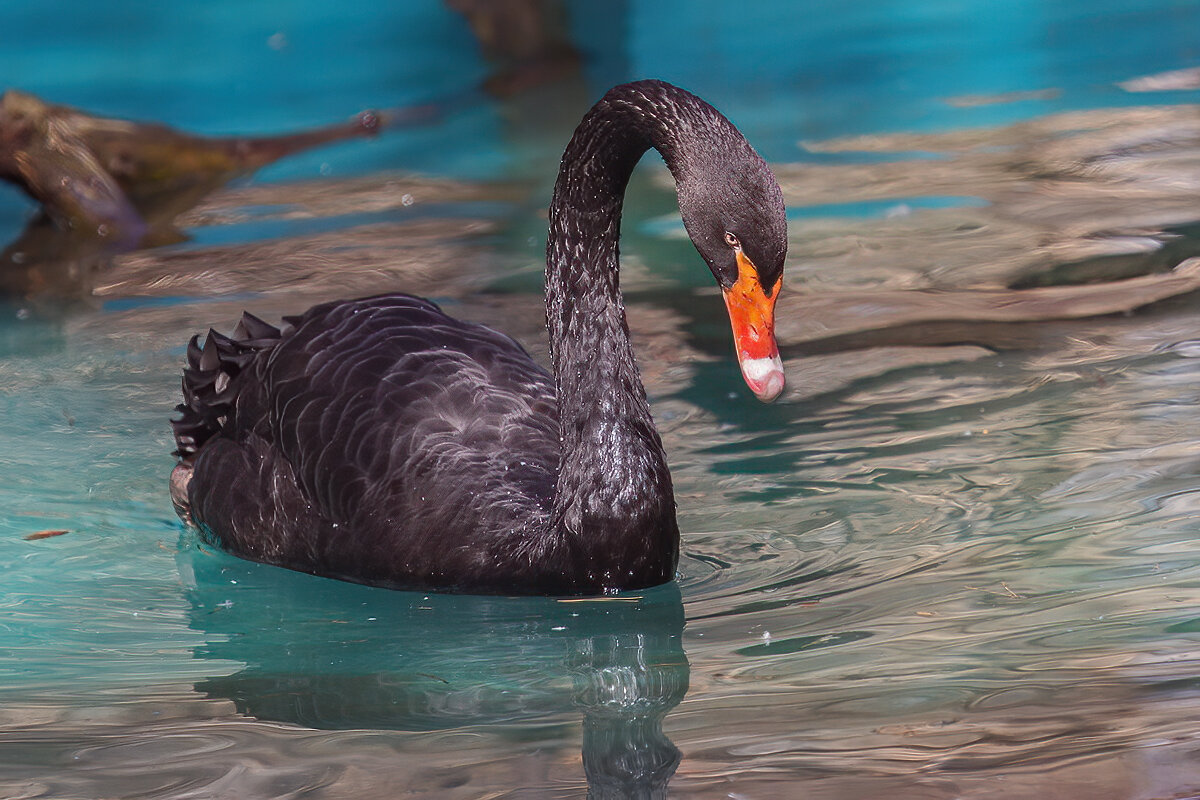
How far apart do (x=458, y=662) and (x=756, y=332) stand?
1.06 meters

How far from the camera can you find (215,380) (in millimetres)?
5379

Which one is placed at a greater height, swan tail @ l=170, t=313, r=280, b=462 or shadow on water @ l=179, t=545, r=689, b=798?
swan tail @ l=170, t=313, r=280, b=462

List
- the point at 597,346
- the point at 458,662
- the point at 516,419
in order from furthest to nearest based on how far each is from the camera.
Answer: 1. the point at 516,419
2. the point at 597,346
3. the point at 458,662

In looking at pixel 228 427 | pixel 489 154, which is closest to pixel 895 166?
pixel 489 154

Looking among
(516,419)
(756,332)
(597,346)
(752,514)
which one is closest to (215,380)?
(516,419)

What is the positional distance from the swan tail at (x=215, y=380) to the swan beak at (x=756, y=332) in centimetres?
191

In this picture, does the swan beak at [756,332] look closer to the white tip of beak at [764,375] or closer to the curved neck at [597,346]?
the white tip of beak at [764,375]

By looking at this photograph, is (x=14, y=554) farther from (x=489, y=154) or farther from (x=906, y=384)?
(x=489, y=154)

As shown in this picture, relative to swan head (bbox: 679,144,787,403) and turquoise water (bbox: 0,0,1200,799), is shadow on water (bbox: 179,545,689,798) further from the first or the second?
swan head (bbox: 679,144,787,403)

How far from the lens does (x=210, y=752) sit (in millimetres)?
3436

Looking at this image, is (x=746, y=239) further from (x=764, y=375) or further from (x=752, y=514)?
(x=752, y=514)

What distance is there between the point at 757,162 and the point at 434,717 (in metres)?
1.44

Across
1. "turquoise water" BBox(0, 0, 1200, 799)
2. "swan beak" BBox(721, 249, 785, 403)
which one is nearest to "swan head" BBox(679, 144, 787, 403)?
"swan beak" BBox(721, 249, 785, 403)

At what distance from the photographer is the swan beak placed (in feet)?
12.6
